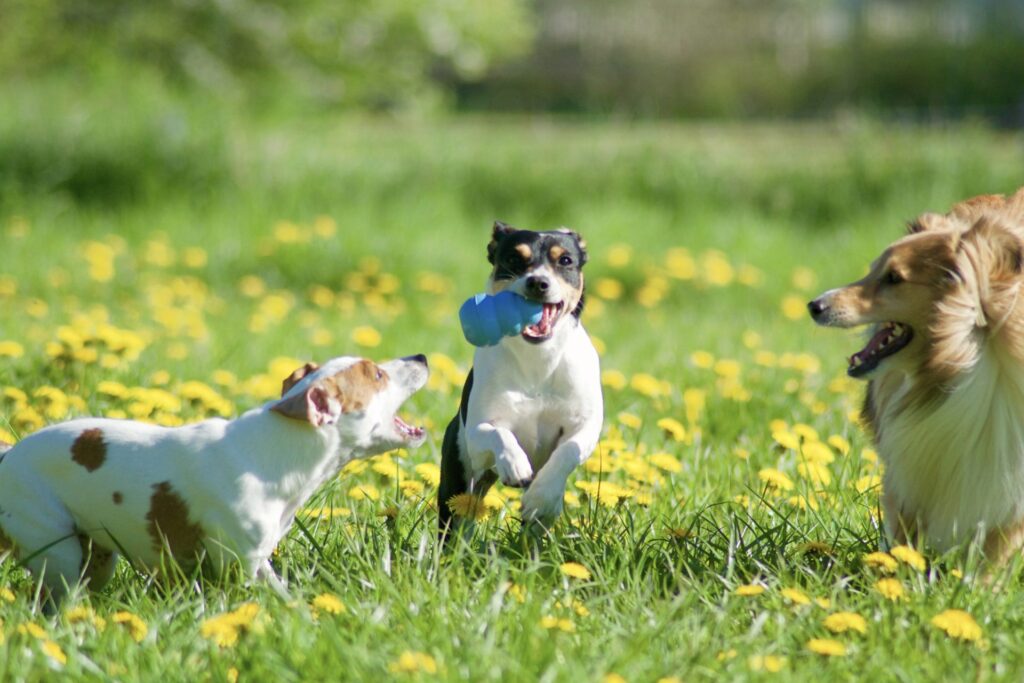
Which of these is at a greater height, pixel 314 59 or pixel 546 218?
pixel 314 59

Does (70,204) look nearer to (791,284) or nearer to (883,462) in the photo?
(791,284)

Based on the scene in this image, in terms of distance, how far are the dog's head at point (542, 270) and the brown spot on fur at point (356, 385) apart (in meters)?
0.45

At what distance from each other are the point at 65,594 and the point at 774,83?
1849 cm

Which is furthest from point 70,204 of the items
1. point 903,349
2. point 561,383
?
point 903,349

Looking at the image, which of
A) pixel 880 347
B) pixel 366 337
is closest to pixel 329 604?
pixel 880 347

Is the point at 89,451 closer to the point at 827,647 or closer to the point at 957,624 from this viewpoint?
the point at 827,647

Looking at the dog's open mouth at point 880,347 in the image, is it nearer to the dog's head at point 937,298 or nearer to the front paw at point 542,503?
the dog's head at point 937,298

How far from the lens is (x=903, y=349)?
3.26 meters

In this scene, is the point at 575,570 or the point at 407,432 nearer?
the point at 575,570

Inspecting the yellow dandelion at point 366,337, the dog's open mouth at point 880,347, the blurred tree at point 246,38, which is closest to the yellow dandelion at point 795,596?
the dog's open mouth at point 880,347

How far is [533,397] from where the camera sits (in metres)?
3.52

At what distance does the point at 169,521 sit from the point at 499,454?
2.78 feet

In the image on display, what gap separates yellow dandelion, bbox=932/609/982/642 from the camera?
2.74 m

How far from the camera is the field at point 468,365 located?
2760mm
